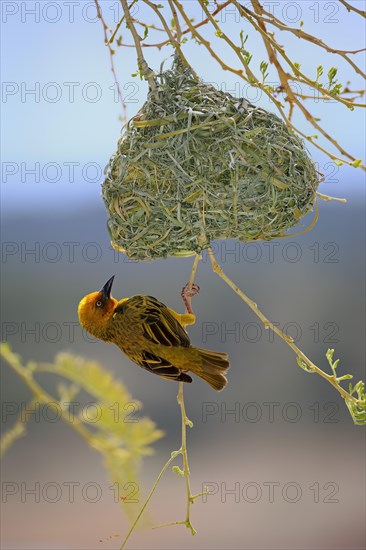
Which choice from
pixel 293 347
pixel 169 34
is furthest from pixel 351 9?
pixel 293 347

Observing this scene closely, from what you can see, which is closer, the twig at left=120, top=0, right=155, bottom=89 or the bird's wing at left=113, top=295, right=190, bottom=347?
the bird's wing at left=113, top=295, right=190, bottom=347

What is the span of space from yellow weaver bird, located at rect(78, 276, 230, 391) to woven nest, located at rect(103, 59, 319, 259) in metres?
0.16

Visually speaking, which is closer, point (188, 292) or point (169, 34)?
point (188, 292)

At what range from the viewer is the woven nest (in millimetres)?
1504

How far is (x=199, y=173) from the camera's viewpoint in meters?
1.50

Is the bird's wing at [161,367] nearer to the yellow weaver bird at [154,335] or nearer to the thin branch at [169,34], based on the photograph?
the yellow weaver bird at [154,335]

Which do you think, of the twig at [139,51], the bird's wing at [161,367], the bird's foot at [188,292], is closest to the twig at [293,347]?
the bird's foot at [188,292]

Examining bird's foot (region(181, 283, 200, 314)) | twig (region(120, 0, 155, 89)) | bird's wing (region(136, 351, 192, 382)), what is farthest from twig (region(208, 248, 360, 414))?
twig (region(120, 0, 155, 89))

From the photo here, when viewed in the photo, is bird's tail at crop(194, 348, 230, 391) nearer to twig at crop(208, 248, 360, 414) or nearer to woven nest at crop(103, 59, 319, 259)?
twig at crop(208, 248, 360, 414)

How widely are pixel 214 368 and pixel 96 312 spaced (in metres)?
Answer: 0.26

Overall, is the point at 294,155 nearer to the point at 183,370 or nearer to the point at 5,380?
the point at 183,370

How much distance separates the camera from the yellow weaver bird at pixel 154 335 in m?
1.41

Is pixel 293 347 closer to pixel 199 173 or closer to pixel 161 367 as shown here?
pixel 161 367

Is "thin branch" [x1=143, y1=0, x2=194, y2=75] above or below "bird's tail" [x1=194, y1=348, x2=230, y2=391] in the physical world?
above
